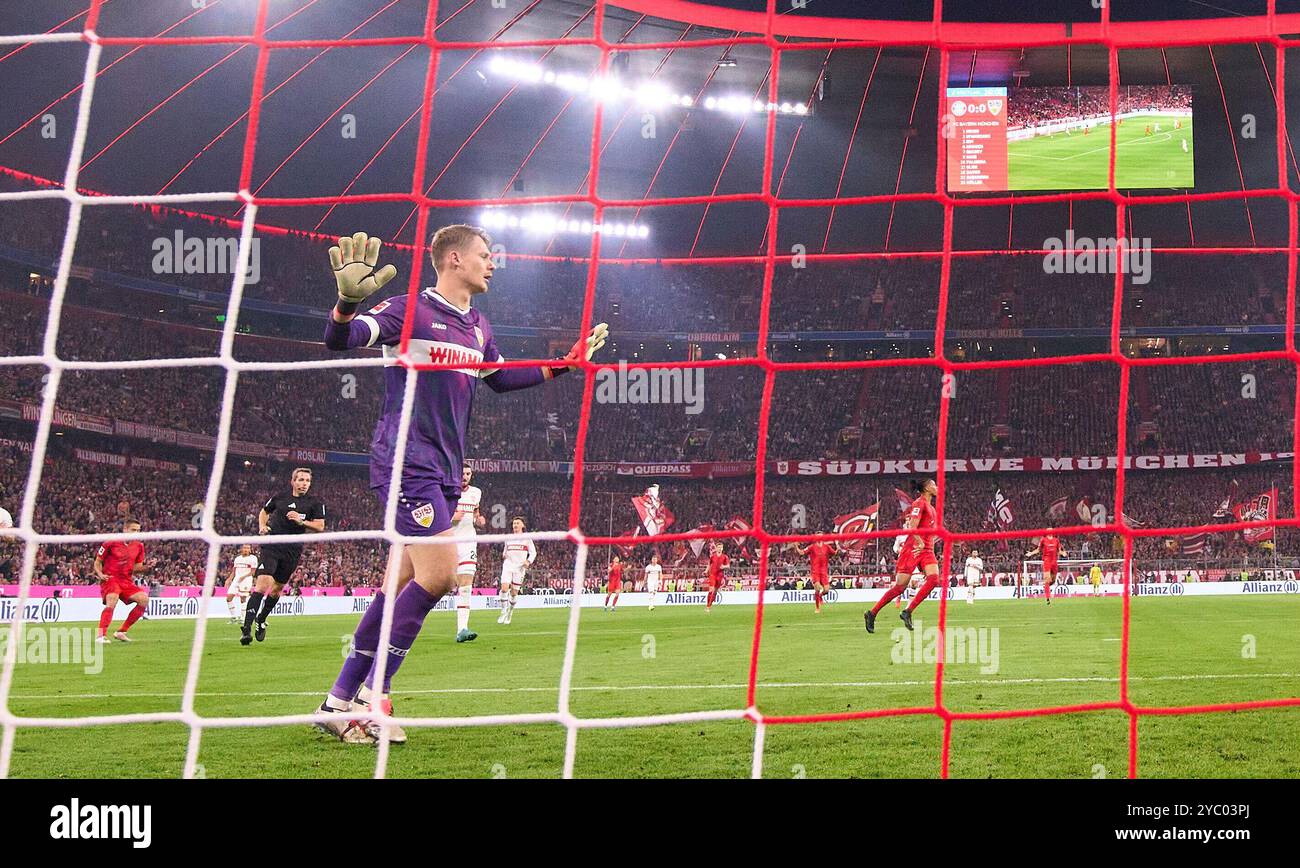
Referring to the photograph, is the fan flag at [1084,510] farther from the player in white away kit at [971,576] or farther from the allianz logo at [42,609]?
the allianz logo at [42,609]

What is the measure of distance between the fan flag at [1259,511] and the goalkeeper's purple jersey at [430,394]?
81.7ft

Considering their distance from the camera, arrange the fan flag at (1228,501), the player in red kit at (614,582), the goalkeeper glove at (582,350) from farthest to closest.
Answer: the fan flag at (1228,501)
the player in red kit at (614,582)
the goalkeeper glove at (582,350)

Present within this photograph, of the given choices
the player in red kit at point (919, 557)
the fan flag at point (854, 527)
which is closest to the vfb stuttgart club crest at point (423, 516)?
the player in red kit at point (919, 557)

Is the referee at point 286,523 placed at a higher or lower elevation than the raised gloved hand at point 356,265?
lower

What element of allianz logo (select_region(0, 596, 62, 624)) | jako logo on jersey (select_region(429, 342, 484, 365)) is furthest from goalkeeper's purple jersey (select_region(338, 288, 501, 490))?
allianz logo (select_region(0, 596, 62, 624))

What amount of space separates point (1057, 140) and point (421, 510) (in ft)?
62.1

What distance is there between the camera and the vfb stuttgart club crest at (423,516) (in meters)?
4.10

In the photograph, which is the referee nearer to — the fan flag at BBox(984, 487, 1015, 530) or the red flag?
the red flag

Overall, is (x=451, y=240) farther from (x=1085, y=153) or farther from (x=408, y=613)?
(x=1085, y=153)

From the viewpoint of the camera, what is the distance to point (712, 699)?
231 inches

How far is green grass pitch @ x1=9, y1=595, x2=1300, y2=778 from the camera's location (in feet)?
13.1

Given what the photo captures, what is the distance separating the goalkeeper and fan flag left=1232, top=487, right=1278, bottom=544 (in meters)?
24.9

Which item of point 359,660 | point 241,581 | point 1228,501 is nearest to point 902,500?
point 1228,501
